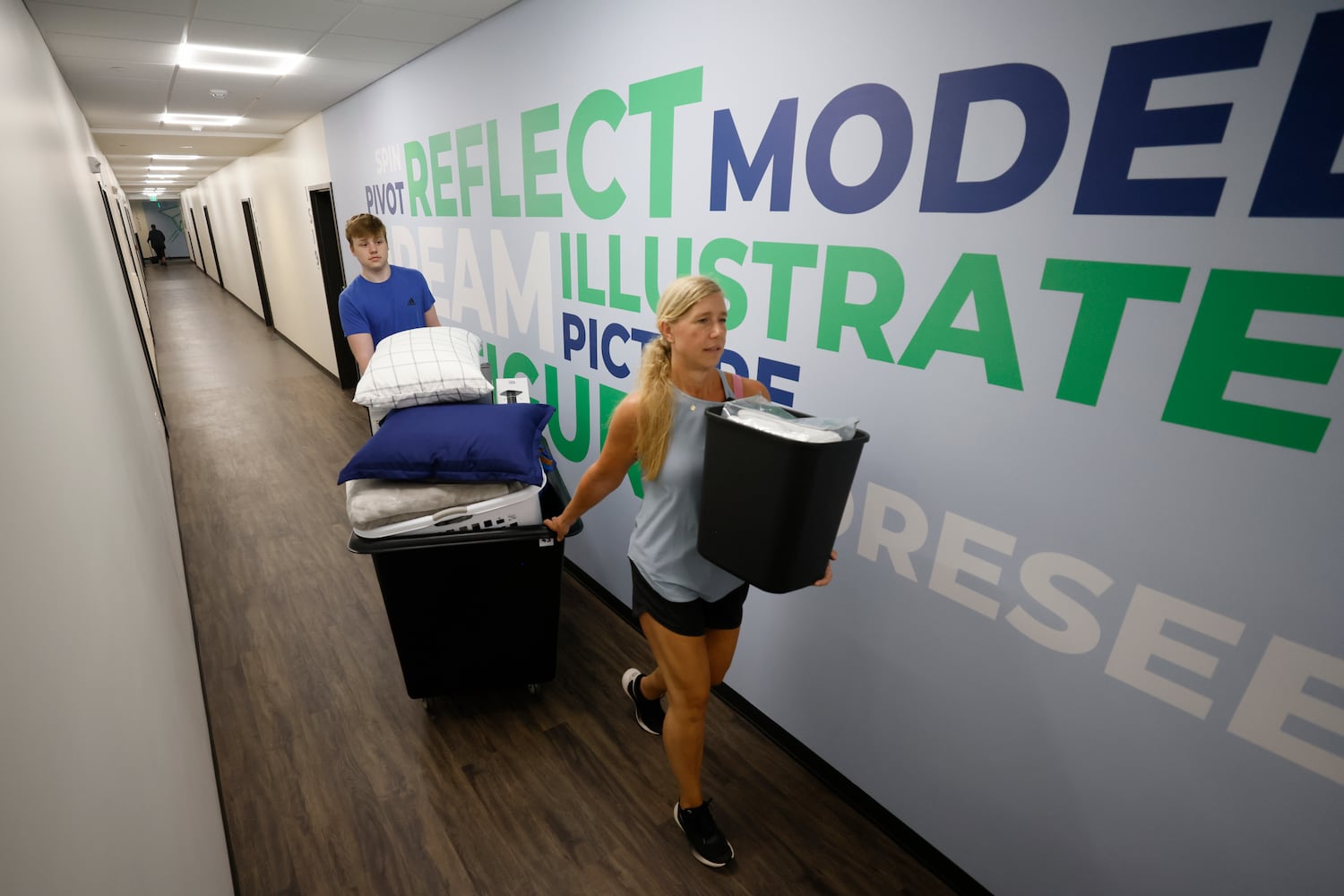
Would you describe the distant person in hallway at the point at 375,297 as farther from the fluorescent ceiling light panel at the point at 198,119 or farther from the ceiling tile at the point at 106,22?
the fluorescent ceiling light panel at the point at 198,119

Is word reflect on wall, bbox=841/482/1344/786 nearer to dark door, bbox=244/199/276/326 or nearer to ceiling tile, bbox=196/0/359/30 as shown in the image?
ceiling tile, bbox=196/0/359/30

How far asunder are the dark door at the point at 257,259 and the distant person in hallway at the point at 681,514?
1070cm

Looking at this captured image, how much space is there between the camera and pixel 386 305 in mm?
3246

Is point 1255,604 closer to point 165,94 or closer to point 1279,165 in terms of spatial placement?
point 1279,165

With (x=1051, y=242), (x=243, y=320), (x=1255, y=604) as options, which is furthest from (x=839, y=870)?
(x=243, y=320)

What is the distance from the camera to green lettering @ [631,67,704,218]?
2109 mm

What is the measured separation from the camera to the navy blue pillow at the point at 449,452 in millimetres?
1974

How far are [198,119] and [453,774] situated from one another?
6827 mm

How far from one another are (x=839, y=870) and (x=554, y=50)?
3257mm

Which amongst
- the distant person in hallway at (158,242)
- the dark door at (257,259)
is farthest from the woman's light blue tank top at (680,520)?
the distant person in hallway at (158,242)

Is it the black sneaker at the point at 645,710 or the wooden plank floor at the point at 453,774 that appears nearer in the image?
the wooden plank floor at the point at 453,774

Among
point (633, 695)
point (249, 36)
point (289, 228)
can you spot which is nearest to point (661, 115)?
point (633, 695)

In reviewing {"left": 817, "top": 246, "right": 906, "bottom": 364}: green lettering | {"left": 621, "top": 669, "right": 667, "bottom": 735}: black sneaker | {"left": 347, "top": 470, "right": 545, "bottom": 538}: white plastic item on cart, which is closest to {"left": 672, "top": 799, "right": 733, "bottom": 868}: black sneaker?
{"left": 621, "top": 669, "right": 667, "bottom": 735}: black sneaker

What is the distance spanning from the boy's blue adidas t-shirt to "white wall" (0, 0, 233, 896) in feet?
3.19
